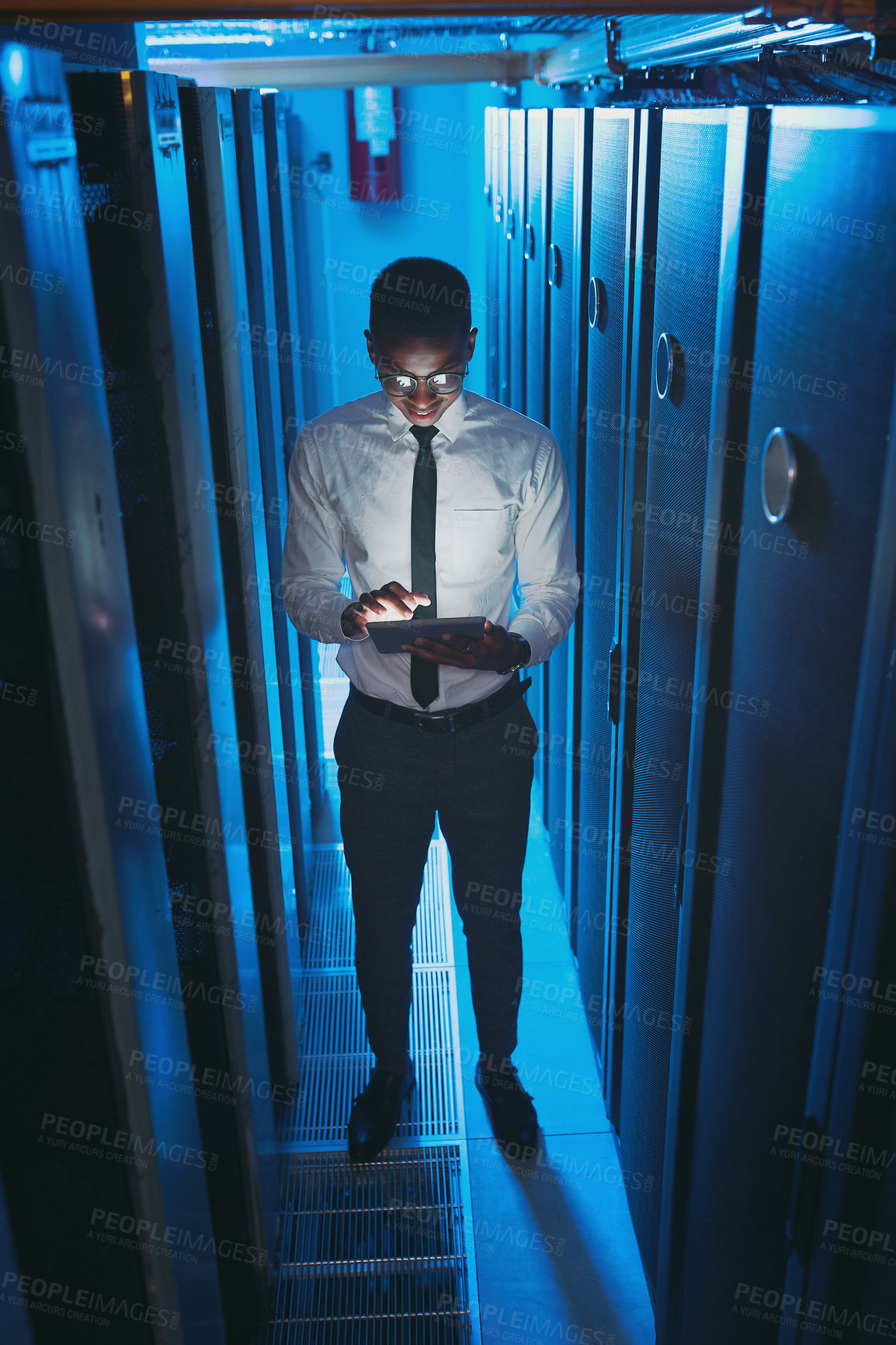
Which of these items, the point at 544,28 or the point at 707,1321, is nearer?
the point at 707,1321

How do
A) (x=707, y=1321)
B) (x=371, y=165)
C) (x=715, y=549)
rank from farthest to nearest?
1. (x=371, y=165)
2. (x=707, y=1321)
3. (x=715, y=549)

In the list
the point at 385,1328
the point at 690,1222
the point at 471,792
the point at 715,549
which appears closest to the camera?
the point at 715,549

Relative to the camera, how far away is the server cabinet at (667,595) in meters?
1.66

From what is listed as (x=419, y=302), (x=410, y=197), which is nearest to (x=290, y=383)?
(x=419, y=302)

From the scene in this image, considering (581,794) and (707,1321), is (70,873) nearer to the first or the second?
(707,1321)

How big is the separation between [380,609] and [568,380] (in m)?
1.15

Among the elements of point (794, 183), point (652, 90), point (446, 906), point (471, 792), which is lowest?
point (446, 906)

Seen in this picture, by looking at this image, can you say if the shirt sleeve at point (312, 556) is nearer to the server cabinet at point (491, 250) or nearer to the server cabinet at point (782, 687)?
the server cabinet at point (782, 687)

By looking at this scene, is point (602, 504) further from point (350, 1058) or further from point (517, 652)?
point (350, 1058)

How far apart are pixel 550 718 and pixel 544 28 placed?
7.14ft

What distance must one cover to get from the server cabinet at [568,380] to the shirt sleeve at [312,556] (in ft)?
2.57

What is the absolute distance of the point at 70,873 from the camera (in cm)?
141

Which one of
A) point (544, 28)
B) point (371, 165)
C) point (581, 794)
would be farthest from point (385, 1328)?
point (371, 165)

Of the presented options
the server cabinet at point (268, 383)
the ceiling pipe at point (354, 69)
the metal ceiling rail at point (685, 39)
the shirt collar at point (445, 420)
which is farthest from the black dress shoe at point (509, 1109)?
the ceiling pipe at point (354, 69)
